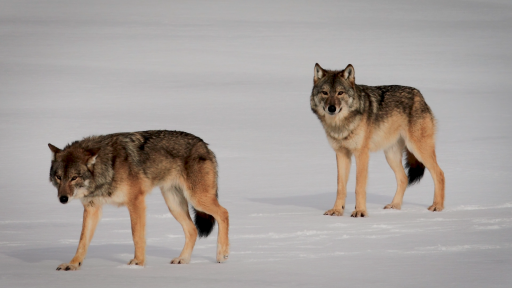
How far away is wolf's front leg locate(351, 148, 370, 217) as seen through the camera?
9.57 m

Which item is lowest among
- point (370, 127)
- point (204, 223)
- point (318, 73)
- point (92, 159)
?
point (204, 223)

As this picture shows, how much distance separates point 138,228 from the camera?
271 inches

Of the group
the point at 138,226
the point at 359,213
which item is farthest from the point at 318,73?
the point at 138,226

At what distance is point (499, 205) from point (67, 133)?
371 inches

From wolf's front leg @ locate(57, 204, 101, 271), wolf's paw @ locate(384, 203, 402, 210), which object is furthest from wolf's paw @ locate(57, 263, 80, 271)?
wolf's paw @ locate(384, 203, 402, 210)

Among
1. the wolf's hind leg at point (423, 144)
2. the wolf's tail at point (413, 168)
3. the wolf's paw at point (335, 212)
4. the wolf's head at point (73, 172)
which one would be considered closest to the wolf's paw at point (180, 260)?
the wolf's head at point (73, 172)

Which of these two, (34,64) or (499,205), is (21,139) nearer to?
(499,205)

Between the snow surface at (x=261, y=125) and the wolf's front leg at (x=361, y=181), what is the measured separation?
0.71ft

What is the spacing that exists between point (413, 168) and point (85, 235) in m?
5.21

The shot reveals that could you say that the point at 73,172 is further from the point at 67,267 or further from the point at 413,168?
the point at 413,168

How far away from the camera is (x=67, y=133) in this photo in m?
16.2

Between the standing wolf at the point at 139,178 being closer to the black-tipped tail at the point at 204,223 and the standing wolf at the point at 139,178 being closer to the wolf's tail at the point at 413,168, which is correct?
the black-tipped tail at the point at 204,223

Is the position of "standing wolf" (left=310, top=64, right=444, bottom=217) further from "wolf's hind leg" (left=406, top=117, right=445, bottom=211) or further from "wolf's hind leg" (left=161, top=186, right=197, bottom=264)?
"wolf's hind leg" (left=161, top=186, right=197, bottom=264)

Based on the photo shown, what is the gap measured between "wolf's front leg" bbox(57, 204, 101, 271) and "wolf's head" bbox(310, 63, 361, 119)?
369 cm
